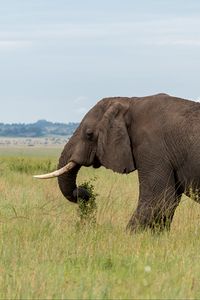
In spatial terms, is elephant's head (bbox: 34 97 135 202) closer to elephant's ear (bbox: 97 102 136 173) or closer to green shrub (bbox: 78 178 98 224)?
elephant's ear (bbox: 97 102 136 173)

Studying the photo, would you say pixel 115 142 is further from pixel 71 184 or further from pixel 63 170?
pixel 71 184

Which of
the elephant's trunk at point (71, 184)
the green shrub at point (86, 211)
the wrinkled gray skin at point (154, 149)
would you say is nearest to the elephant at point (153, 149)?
the wrinkled gray skin at point (154, 149)

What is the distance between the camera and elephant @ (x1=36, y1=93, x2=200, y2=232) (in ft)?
29.8

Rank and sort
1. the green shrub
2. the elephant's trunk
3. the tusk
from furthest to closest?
the elephant's trunk < the green shrub < the tusk

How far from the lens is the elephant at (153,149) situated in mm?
9094

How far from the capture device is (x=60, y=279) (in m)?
6.45

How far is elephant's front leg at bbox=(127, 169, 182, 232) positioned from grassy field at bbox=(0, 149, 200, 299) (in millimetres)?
215

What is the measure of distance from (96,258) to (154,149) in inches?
76.8

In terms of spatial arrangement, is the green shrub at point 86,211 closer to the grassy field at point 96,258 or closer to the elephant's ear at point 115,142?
the grassy field at point 96,258

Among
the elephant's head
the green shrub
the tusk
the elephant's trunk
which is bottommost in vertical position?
the green shrub

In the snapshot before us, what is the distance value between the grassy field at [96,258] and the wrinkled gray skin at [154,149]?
1.24 feet

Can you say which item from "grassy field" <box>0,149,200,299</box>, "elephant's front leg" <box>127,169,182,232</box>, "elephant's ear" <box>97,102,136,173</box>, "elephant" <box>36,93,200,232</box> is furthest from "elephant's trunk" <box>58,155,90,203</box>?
"elephant's front leg" <box>127,169,182,232</box>

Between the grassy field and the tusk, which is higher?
the tusk

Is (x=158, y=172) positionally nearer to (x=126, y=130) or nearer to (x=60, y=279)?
(x=126, y=130)
